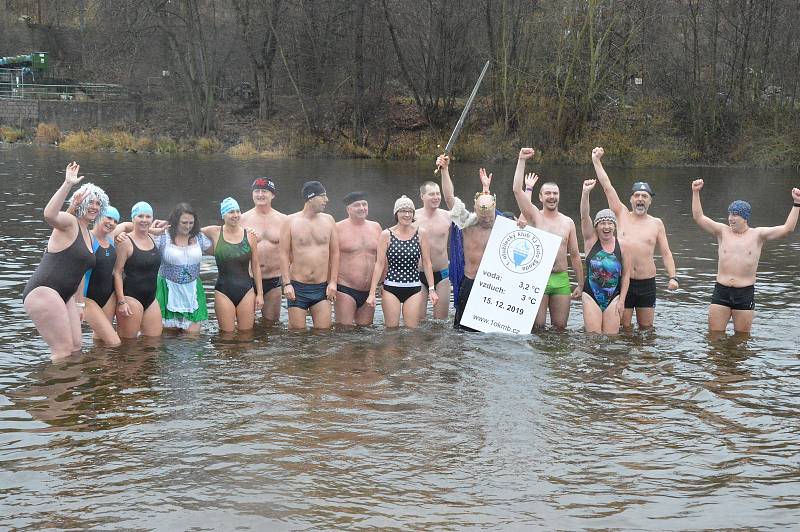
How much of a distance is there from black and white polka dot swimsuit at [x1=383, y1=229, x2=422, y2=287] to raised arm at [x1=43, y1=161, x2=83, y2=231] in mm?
3562

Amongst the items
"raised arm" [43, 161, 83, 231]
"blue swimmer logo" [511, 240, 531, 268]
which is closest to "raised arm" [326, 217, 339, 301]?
"blue swimmer logo" [511, 240, 531, 268]

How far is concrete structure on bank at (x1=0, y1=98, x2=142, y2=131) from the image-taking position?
4784 cm

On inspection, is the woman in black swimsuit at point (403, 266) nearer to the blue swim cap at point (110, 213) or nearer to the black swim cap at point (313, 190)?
the black swim cap at point (313, 190)

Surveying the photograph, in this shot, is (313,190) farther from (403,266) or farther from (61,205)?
(61,205)

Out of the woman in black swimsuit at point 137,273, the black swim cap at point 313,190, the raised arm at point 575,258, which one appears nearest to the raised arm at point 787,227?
the raised arm at point 575,258

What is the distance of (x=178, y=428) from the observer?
7.88 metres

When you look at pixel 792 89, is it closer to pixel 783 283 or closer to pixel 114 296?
pixel 783 283

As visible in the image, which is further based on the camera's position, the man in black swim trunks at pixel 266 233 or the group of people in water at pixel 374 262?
the man in black swim trunks at pixel 266 233

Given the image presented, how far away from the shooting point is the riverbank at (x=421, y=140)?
39.7 metres

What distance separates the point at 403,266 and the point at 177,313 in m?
2.63

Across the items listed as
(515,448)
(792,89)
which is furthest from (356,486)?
(792,89)

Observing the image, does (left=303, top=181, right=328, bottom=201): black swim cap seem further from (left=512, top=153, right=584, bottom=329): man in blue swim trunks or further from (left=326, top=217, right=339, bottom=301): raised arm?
(left=512, top=153, right=584, bottom=329): man in blue swim trunks

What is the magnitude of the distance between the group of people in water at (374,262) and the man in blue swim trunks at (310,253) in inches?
0.6

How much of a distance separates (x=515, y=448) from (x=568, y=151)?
34.2 metres
